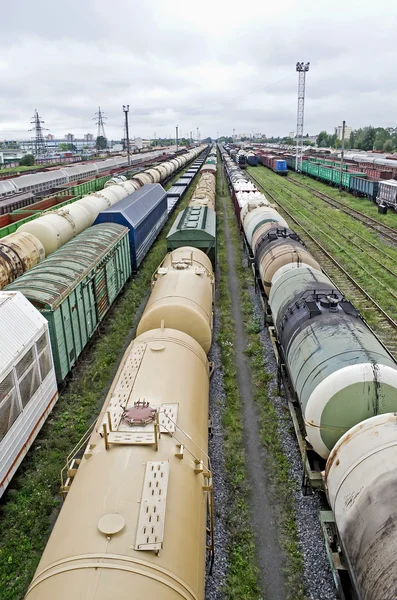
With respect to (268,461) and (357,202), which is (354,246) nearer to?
(357,202)

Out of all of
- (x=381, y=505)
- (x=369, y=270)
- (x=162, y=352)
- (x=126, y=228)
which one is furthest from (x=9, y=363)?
(x=369, y=270)

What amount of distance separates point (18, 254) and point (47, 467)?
9.97 metres

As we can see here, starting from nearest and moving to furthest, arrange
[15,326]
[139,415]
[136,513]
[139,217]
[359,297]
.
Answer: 1. [136,513]
2. [139,415]
3. [15,326]
4. [359,297]
5. [139,217]

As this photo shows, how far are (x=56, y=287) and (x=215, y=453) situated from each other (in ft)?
22.7

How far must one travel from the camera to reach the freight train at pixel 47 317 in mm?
9633

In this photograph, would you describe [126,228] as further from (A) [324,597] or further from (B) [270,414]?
(A) [324,597]

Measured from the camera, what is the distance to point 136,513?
5395 mm

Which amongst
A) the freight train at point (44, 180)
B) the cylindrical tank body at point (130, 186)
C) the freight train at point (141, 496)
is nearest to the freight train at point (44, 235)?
the cylindrical tank body at point (130, 186)

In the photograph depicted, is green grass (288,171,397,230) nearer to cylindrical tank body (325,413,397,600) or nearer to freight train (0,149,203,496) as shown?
freight train (0,149,203,496)

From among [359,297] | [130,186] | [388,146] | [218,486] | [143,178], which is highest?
[388,146]

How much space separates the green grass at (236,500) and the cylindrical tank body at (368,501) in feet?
8.30

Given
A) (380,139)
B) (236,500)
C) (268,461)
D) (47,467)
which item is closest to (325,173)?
(268,461)

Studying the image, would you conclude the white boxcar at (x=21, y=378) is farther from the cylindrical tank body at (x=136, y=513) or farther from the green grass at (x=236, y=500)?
the green grass at (x=236, y=500)

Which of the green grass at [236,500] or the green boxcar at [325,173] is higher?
the green boxcar at [325,173]
